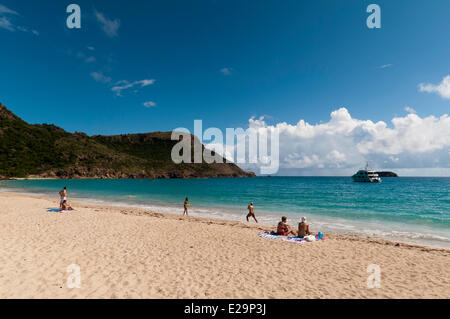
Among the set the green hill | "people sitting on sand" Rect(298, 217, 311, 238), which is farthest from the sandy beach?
the green hill

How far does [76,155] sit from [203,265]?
128870 mm

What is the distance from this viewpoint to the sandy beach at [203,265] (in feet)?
18.1

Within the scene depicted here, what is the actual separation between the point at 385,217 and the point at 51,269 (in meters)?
23.8

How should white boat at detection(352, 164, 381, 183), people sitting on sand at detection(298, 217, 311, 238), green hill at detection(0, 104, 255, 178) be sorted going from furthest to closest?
1. white boat at detection(352, 164, 381, 183)
2. green hill at detection(0, 104, 255, 178)
3. people sitting on sand at detection(298, 217, 311, 238)

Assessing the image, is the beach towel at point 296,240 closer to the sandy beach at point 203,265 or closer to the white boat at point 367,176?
the sandy beach at point 203,265

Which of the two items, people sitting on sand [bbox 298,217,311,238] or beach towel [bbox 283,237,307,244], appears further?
people sitting on sand [bbox 298,217,311,238]

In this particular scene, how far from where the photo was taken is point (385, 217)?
19.6m

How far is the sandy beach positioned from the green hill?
106 m

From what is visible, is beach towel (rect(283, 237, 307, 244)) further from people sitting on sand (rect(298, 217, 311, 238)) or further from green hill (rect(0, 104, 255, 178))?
green hill (rect(0, 104, 255, 178))

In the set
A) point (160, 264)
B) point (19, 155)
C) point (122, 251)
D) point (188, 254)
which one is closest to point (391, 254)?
point (188, 254)

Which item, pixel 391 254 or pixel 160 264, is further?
pixel 391 254

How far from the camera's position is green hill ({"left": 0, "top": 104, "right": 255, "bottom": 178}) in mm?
92312

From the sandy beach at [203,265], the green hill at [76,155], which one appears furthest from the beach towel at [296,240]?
the green hill at [76,155]
